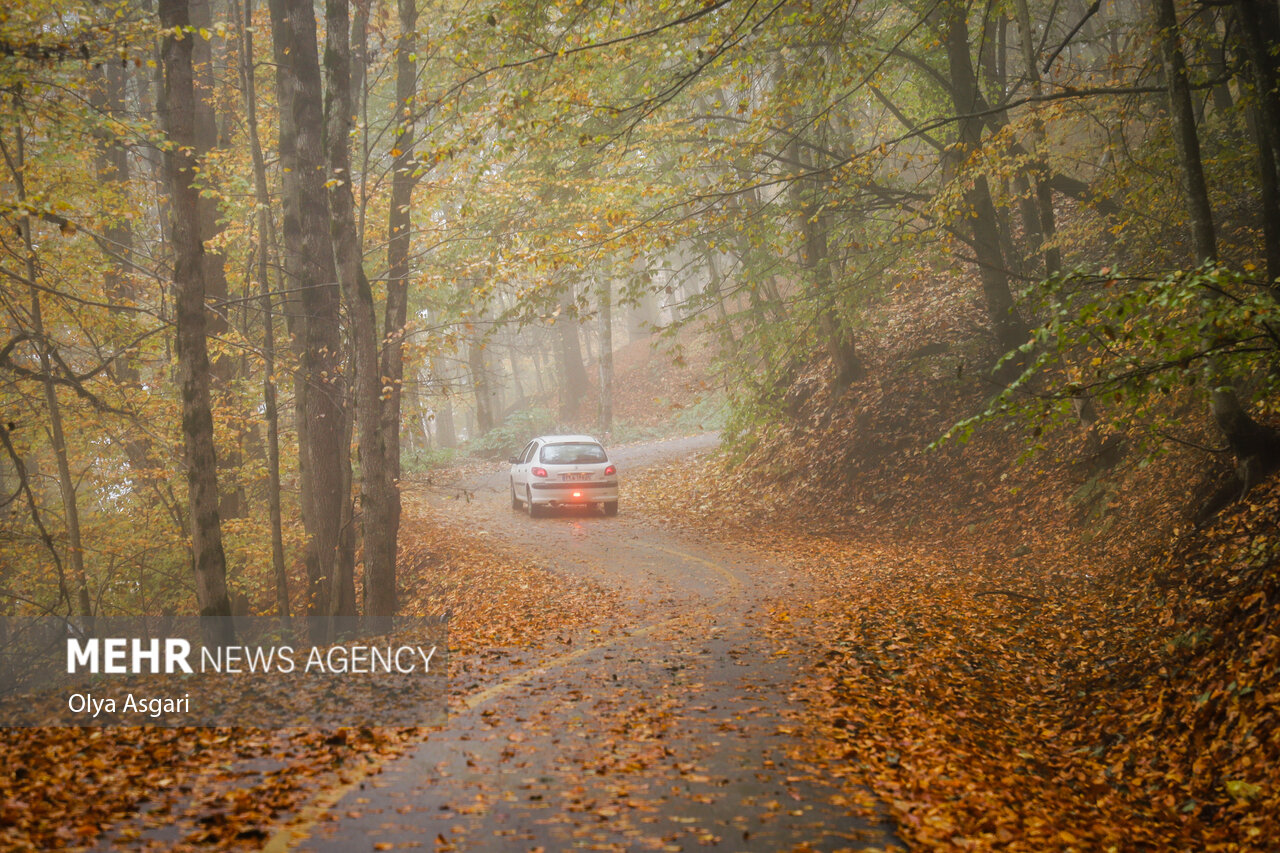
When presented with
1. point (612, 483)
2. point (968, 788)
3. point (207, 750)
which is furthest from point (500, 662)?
point (612, 483)

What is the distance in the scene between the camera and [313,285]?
11391mm

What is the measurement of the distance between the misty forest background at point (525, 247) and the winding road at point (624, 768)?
2979 millimetres

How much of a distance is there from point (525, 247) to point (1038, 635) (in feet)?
35.5

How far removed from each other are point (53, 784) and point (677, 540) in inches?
453

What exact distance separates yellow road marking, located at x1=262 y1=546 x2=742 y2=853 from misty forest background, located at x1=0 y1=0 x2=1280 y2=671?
365cm

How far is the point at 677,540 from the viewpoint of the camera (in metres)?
15.6

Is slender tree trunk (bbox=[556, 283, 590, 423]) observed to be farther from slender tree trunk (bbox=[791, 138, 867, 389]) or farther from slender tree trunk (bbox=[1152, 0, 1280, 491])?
slender tree trunk (bbox=[1152, 0, 1280, 491])

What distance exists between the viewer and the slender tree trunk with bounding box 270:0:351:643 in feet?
37.3

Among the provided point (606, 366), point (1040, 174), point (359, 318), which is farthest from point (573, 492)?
point (606, 366)

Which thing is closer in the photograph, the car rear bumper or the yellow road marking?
the yellow road marking

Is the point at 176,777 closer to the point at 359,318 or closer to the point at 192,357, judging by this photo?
the point at 192,357

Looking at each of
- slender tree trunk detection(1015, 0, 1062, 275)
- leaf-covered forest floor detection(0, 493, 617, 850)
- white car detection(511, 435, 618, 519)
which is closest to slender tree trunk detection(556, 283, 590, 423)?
white car detection(511, 435, 618, 519)

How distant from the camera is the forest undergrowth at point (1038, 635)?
15.9ft

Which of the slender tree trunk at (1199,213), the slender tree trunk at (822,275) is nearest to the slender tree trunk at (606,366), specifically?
the slender tree trunk at (822,275)
